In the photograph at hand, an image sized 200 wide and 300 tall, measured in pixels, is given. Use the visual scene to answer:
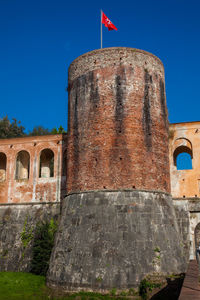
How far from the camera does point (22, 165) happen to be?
79.6 feet

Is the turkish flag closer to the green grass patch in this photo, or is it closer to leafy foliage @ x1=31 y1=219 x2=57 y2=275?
leafy foliage @ x1=31 y1=219 x2=57 y2=275

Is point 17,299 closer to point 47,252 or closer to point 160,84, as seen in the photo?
point 47,252

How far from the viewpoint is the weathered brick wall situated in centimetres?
1662

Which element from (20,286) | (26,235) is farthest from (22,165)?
(20,286)

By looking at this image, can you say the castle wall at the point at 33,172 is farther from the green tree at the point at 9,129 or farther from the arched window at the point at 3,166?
the green tree at the point at 9,129

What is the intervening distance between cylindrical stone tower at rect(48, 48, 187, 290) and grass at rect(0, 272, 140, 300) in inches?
19.4

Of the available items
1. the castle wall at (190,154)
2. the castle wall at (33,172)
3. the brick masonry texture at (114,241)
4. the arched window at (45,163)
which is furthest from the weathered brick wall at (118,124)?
the arched window at (45,163)

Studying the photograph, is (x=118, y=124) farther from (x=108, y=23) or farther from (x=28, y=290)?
(x=28, y=290)

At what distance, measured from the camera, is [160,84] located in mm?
18812

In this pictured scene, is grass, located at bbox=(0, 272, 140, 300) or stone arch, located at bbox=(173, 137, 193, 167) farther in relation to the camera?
stone arch, located at bbox=(173, 137, 193, 167)

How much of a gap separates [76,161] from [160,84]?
6424mm

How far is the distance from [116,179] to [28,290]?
6.45m

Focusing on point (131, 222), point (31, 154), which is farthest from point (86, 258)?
point (31, 154)

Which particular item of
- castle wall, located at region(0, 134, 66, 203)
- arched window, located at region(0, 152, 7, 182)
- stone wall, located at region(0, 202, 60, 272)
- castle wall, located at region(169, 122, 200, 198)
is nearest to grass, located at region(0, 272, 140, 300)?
stone wall, located at region(0, 202, 60, 272)
